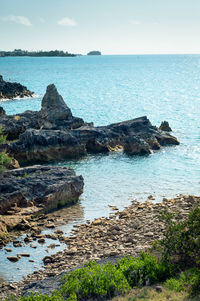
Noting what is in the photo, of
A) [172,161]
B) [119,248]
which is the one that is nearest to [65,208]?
[119,248]

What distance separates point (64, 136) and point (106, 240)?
18.6 metres

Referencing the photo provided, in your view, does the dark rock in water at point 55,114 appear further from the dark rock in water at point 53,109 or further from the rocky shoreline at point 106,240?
the rocky shoreline at point 106,240

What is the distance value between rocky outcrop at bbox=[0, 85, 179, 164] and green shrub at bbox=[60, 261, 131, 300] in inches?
858

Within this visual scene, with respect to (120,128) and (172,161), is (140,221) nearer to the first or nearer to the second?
(172,161)

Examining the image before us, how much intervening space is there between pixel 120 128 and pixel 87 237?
22.2 meters

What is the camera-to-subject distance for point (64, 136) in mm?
36531

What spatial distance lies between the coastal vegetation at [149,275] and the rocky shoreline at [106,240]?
1.34 m

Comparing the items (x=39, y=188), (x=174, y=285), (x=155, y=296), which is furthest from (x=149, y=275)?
(x=39, y=188)

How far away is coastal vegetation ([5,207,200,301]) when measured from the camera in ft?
41.8

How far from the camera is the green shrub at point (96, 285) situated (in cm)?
1291

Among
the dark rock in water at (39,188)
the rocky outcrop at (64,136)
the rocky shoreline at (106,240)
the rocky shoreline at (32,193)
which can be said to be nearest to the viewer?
the rocky shoreline at (106,240)

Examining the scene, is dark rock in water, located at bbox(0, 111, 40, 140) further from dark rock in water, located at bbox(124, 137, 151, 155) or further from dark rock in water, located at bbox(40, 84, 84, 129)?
dark rock in water, located at bbox(124, 137, 151, 155)

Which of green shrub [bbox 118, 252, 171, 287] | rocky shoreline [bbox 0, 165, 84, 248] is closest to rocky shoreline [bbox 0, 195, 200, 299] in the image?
green shrub [bbox 118, 252, 171, 287]

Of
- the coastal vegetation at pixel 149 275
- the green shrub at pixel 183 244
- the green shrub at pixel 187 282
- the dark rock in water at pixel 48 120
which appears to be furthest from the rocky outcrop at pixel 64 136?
the green shrub at pixel 187 282
